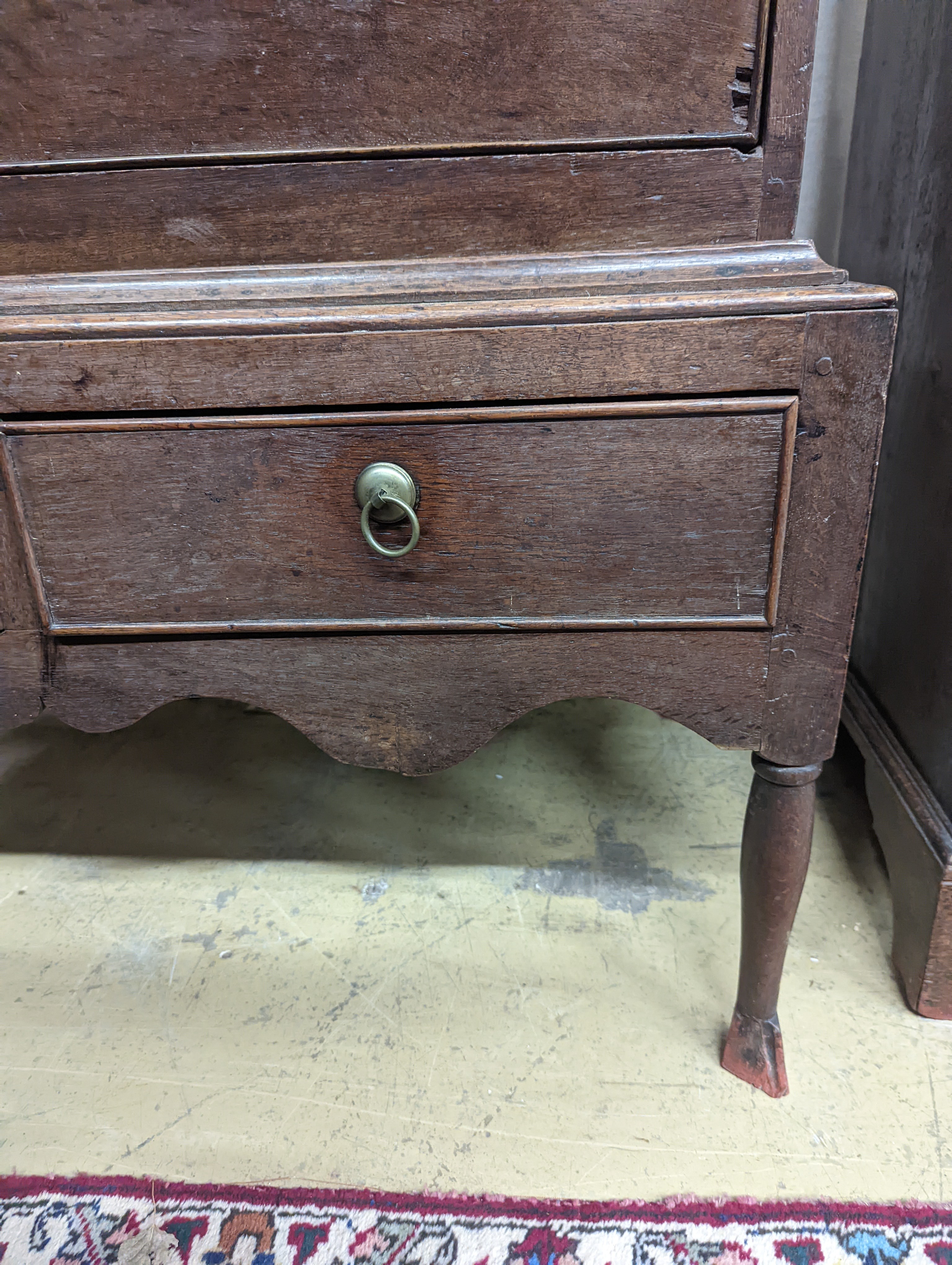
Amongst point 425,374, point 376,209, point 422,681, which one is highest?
point 376,209

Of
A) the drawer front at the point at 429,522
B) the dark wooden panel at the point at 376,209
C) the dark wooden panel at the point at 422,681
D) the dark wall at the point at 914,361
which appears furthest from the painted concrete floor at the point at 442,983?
the dark wooden panel at the point at 376,209

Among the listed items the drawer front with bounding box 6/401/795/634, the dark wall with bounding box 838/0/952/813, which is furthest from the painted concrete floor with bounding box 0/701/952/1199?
the drawer front with bounding box 6/401/795/634

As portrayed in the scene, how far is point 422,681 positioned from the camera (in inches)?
27.9

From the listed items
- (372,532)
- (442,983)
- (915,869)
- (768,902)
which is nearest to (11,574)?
(372,532)

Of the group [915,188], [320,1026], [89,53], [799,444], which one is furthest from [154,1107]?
[915,188]

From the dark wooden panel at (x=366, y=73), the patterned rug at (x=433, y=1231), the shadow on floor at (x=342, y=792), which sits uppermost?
the dark wooden panel at (x=366, y=73)

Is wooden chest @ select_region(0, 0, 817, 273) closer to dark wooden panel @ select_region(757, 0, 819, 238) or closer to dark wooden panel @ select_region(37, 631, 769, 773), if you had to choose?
dark wooden panel @ select_region(757, 0, 819, 238)

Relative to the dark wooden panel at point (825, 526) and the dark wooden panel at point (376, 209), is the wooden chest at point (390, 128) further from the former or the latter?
the dark wooden panel at point (825, 526)

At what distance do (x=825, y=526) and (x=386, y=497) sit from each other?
1.18ft

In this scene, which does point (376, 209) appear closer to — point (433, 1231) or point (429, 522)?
point (429, 522)

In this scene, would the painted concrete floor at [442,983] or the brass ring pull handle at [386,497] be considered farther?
the painted concrete floor at [442,983]

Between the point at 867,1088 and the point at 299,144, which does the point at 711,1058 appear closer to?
the point at 867,1088

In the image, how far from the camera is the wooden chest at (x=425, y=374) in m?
0.60

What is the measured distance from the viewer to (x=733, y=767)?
4.50 feet
